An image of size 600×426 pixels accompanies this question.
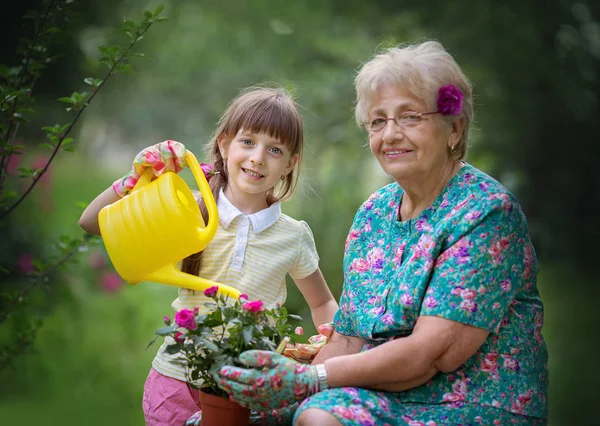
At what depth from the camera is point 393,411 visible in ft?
5.64

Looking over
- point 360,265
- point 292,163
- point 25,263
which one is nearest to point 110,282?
point 25,263

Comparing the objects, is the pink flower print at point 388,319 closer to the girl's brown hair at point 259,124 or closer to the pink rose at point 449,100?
the pink rose at point 449,100

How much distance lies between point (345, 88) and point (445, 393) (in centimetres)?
318

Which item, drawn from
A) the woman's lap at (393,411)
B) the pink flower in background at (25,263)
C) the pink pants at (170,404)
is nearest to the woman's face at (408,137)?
the woman's lap at (393,411)

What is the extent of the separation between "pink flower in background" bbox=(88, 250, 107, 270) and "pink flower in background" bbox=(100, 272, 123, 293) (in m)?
0.07

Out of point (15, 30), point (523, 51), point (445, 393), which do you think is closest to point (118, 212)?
point (445, 393)

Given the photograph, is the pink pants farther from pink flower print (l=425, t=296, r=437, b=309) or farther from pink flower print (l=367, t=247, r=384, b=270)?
pink flower print (l=425, t=296, r=437, b=309)

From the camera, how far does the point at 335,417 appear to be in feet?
5.22

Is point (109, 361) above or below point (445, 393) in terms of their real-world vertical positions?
below

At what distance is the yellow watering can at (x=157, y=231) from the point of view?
1903mm

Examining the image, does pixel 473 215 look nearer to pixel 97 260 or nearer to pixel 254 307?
pixel 254 307

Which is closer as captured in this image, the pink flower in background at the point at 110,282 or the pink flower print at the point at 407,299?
the pink flower print at the point at 407,299

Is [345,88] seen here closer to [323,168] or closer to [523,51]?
[323,168]

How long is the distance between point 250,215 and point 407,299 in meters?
0.69
